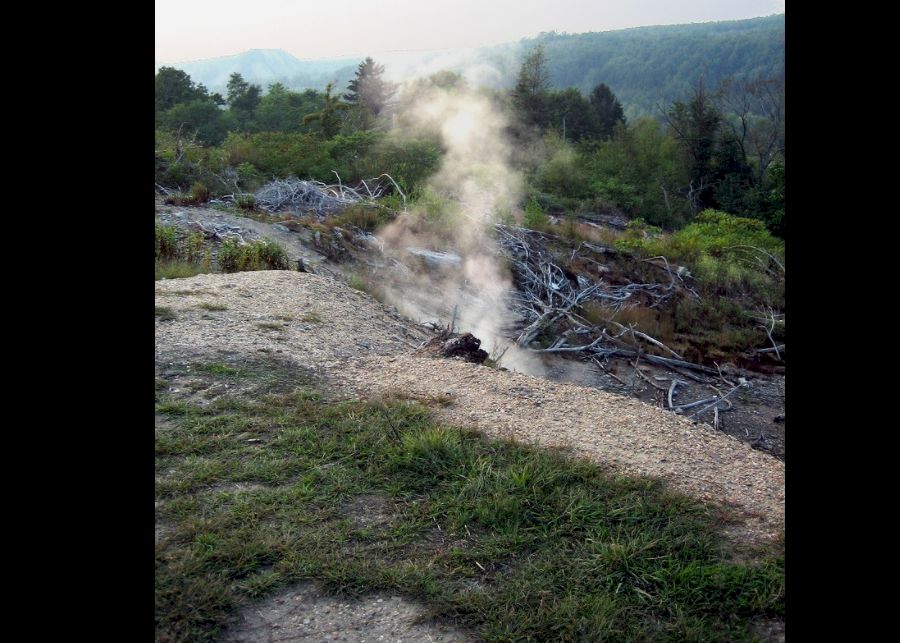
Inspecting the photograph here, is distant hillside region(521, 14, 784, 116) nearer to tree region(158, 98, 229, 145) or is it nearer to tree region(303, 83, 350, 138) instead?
tree region(158, 98, 229, 145)

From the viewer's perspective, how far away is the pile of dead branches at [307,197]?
1310 cm

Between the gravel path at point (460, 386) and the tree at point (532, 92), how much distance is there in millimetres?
25558

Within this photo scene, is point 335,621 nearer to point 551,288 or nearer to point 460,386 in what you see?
point 460,386

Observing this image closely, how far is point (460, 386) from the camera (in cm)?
462

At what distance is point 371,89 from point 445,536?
3070 cm

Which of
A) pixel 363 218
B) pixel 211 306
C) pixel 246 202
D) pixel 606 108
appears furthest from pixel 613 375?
pixel 606 108

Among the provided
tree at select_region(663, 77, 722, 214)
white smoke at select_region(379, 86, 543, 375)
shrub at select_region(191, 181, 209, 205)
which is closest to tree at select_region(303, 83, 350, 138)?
white smoke at select_region(379, 86, 543, 375)

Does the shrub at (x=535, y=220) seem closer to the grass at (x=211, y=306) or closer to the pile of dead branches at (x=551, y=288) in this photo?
the pile of dead branches at (x=551, y=288)

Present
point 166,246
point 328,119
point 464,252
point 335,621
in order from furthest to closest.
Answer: point 328,119 < point 464,252 < point 166,246 < point 335,621

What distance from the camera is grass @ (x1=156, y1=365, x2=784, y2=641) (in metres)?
2.29

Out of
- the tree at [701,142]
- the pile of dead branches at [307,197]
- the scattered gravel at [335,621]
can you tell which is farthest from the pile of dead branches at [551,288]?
the tree at [701,142]
